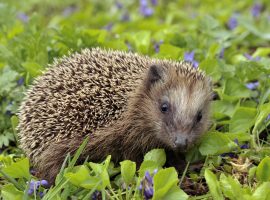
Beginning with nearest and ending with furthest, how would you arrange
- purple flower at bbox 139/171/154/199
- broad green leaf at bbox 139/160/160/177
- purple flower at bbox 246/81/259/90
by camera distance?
purple flower at bbox 139/171/154/199 < broad green leaf at bbox 139/160/160/177 < purple flower at bbox 246/81/259/90

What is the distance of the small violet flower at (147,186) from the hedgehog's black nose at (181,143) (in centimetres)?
51

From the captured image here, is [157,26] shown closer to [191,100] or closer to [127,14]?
[127,14]

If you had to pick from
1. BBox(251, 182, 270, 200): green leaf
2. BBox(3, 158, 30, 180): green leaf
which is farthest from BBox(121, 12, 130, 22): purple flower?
BBox(251, 182, 270, 200): green leaf

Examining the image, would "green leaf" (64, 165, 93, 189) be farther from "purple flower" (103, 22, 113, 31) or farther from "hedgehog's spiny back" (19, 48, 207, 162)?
"purple flower" (103, 22, 113, 31)

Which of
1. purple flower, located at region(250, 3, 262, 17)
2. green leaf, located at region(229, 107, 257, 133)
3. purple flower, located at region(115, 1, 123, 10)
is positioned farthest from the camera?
purple flower, located at region(115, 1, 123, 10)

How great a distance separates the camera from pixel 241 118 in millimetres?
5586

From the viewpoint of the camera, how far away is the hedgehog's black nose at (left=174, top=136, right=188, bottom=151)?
4914mm

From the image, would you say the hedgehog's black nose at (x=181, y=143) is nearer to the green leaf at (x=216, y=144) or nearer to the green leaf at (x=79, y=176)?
the green leaf at (x=216, y=144)

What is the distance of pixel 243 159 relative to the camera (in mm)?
5293

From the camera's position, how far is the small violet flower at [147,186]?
4.41 m

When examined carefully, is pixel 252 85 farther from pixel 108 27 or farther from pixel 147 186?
pixel 108 27

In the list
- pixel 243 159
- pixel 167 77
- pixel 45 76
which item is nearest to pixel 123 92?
pixel 167 77

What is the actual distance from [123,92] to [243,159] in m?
1.26

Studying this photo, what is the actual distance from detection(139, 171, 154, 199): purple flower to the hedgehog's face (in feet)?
1.78
